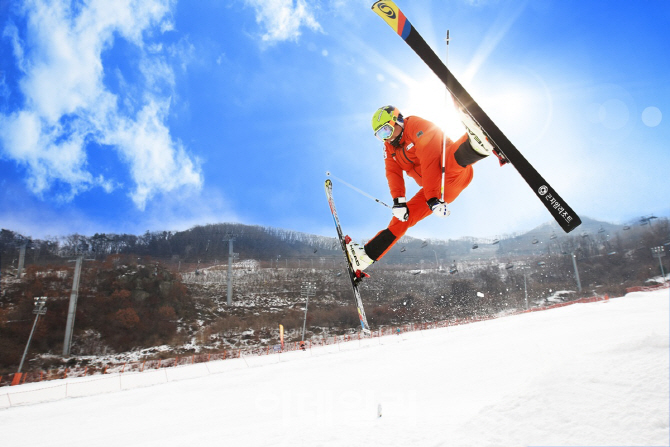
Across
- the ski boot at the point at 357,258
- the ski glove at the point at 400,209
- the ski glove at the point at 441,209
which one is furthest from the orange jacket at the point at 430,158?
the ski boot at the point at 357,258

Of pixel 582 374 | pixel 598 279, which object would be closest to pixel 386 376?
pixel 582 374

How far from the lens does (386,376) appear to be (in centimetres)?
609

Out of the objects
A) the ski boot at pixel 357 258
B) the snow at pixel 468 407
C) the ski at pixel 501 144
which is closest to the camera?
the snow at pixel 468 407

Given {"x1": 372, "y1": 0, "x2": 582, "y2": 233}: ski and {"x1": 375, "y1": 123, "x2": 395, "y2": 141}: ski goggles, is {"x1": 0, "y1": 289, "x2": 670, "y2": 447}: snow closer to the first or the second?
{"x1": 372, "y1": 0, "x2": 582, "y2": 233}: ski

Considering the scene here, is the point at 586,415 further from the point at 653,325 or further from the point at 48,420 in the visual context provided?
the point at 48,420

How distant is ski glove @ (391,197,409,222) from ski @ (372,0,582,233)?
1.39 metres

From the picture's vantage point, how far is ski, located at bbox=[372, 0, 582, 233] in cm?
295

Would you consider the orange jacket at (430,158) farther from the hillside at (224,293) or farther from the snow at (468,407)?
the hillside at (224,293)

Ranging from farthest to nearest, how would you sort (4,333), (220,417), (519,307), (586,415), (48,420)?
(519,307)
(4,333)
(48,420)
(220,417)
(586,415)

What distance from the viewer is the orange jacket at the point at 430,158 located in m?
3.59

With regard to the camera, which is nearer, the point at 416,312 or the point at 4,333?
the point at 4,333

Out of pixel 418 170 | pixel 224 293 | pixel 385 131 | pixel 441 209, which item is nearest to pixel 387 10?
pixel 385 131

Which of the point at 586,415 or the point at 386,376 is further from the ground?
the point at 586,415

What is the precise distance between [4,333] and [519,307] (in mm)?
75271
